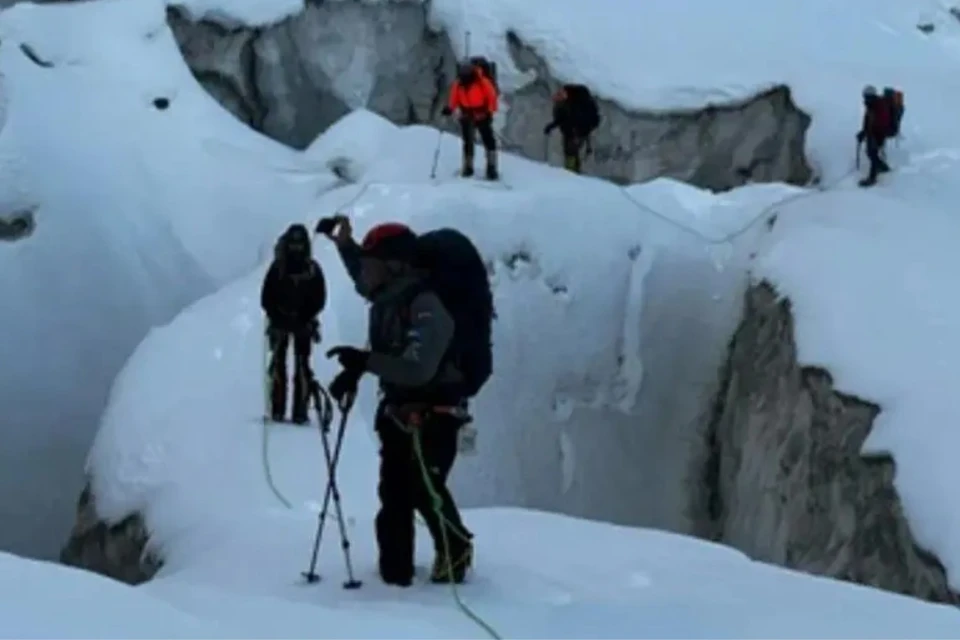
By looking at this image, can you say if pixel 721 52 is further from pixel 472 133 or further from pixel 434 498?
pixel 434 498

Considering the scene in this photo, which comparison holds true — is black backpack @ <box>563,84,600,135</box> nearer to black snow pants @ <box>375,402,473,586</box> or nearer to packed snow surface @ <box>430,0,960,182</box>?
packed snow surface @ <box>430,0,960,182</box>

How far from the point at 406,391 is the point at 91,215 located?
52.8 ft

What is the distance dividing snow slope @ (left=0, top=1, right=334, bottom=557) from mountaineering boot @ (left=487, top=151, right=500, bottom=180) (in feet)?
14.5

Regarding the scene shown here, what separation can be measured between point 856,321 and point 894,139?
10.1m

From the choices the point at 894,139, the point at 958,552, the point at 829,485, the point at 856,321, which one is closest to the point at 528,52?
the point at 894,139

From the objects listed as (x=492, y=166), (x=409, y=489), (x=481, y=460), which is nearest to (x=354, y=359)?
(x=409, y=489)

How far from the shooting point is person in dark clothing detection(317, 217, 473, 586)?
274 inches

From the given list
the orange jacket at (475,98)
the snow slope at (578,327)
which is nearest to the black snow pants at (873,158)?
the snow slope at (578,327)

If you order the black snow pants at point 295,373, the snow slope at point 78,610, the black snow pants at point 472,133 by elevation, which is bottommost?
the black snow pants at point 295,373

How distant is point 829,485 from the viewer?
14.0 metres

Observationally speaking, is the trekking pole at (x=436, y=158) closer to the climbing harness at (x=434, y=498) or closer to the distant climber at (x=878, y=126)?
the distant climber at (x=878, y=126)

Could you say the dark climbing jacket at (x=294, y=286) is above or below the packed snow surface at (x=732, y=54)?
below

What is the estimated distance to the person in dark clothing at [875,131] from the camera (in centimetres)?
2230

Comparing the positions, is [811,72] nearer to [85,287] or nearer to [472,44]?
[472,44]
